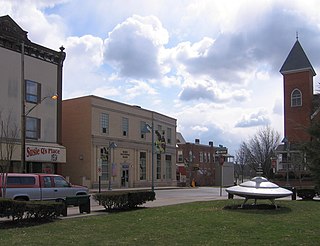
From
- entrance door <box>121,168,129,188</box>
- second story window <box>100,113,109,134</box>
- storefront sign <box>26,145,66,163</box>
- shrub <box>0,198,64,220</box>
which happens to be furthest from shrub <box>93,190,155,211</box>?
entrance door <box>121,168,129,188</box>

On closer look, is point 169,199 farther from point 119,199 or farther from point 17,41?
point 17,41

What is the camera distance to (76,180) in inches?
1842

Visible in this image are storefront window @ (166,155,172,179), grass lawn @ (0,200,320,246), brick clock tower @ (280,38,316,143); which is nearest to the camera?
grass lawn @ (0,200,320,246)

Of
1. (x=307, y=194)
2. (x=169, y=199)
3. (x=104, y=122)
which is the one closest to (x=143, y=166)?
(x=104, y=122)

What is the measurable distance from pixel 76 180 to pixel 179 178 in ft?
89.1

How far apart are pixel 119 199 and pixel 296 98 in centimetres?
4826

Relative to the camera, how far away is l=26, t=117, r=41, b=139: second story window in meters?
38.9

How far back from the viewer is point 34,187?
21594 mm

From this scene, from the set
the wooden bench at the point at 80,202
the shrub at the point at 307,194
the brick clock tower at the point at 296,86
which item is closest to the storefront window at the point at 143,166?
the brick clock tower at the point at 296,86

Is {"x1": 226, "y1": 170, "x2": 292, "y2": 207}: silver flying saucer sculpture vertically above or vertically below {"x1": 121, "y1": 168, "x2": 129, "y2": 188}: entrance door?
above

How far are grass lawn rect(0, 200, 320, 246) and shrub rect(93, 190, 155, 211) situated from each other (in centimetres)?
210

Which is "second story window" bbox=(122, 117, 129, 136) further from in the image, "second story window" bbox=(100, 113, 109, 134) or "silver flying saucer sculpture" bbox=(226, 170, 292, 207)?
"silver flying saucer sculpture" bbox=(226, 170, 292, 207)

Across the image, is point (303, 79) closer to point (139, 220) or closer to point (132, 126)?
point (132, 126)

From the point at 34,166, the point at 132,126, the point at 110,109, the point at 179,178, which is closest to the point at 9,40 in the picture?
the point at 34,166
